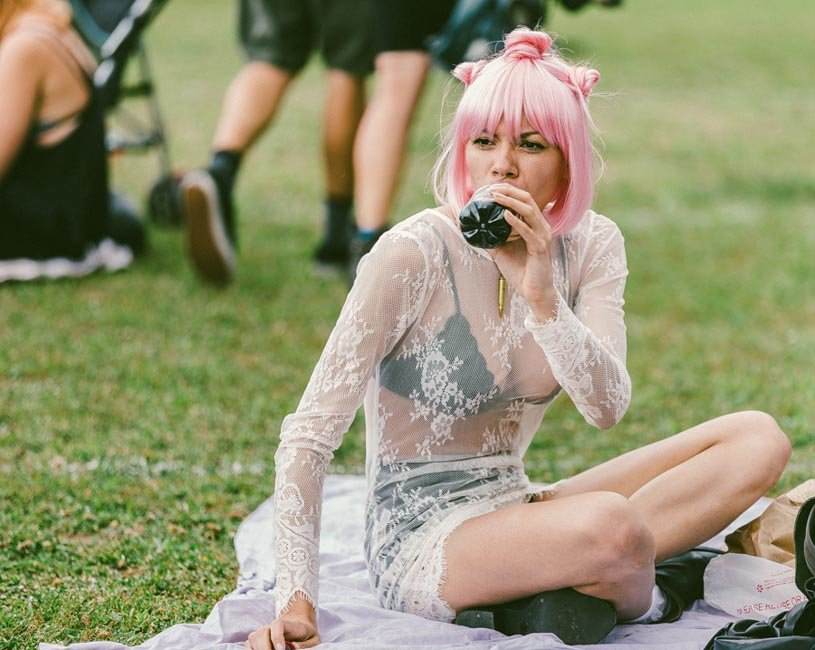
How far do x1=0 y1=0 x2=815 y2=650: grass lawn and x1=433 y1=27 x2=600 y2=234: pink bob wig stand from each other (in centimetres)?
40

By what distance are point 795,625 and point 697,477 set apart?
1.72 feet

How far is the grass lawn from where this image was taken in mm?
3428

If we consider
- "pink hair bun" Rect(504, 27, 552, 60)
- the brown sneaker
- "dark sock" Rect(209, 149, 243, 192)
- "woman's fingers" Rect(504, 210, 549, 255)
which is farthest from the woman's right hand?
"dark sock" Rect(209, 149, 243, 192)

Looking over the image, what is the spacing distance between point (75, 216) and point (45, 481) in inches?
96.0

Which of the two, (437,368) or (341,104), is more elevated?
(341,104)

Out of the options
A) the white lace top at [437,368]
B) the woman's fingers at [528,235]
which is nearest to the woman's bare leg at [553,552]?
the white lace top at [437,368]

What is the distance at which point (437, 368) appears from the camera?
2887mm

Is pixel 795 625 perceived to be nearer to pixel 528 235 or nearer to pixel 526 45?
pixel 528 235

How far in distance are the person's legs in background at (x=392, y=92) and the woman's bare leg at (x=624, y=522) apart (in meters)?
2.41

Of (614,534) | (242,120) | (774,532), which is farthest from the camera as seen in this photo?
(242,120)

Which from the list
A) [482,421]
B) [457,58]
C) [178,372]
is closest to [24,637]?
[482,421]

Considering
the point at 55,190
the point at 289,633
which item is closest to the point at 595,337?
the point at 289,633

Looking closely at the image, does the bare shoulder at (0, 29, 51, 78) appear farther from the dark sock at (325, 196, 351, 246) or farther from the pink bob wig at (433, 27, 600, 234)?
the pink bob wig at (433, 27, 600, 234)

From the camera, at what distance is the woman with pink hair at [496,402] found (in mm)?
2740
